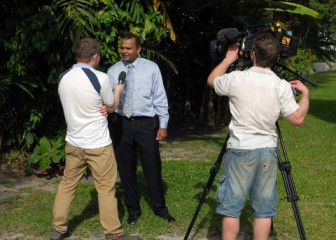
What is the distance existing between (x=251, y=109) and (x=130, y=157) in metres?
1.83

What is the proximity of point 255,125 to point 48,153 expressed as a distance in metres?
4.02

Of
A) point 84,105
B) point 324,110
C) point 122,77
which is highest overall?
point 122,77

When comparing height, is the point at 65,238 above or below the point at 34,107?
below

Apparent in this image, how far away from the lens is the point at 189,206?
6.03m

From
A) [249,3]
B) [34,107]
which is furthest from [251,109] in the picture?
[249,3]

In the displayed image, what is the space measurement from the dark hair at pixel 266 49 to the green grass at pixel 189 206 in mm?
2014

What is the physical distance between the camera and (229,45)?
4184 millimetres

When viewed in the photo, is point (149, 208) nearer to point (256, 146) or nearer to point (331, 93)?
point (256, 146)

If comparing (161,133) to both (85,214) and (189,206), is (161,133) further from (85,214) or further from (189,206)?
(85,214)

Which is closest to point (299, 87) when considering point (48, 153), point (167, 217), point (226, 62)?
point (226, 62)

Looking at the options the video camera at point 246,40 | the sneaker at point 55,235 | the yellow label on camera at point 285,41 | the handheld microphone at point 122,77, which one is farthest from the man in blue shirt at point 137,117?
the yellow label on camera at point 285,41

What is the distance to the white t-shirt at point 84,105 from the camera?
183 inches

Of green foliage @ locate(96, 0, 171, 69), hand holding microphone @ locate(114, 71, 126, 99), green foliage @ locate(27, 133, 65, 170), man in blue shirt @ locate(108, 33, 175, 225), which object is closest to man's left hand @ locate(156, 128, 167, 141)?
man in blue shirt @ locate(108, 33, 175, 225)

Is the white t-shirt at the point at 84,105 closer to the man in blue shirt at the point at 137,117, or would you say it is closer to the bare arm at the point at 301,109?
the man in blue shirt at the point at 137,117
